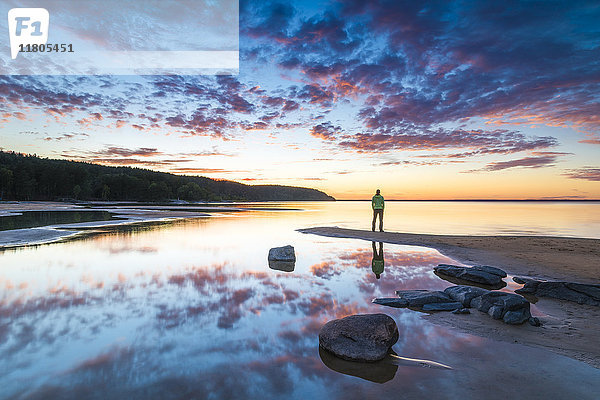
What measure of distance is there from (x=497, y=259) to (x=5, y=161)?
182 metres

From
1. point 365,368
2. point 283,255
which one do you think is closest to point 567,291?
point 365,368

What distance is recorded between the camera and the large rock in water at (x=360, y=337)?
565 centimetres

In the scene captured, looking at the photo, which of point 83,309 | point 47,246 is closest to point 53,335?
point 83,309

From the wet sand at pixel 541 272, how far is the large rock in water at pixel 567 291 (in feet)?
0.98

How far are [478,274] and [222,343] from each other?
9.41 m

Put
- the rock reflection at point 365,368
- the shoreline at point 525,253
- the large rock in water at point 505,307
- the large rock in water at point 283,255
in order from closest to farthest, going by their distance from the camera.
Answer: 1. the rock reflection at point 365,368
2. the large rock in water at point 505,307
3. the shoreline at point 525,253
4. the large rock in water at point 283,255

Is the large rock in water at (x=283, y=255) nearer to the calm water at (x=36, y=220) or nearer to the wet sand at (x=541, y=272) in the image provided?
the wet sand at (x=541, y=272)

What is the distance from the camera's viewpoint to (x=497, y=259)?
1505 centimetres

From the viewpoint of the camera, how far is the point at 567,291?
9031 millimetres

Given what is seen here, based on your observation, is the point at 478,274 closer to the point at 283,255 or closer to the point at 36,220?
the point at 283,255

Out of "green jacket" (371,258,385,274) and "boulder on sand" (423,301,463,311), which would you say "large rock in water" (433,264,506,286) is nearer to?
"green jacket" (371,258,385,274)

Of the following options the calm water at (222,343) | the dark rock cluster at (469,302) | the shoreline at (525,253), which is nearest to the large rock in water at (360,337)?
the calm water at (222,343)

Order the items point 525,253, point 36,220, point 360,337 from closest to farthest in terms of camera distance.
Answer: point 360,337, point 525,253, point 36,220

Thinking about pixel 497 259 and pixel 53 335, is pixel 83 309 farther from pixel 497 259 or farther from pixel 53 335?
pixel 497 259
